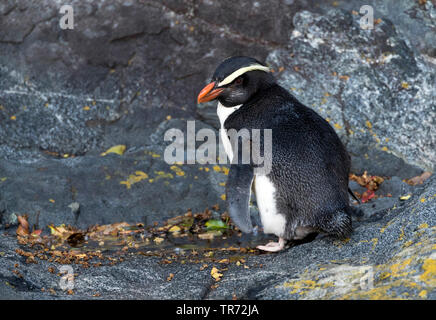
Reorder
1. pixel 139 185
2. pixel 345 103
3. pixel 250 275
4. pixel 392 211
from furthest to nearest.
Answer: pixel 345 103
pixel 139 185
pixel 392 211
pixel 250 275

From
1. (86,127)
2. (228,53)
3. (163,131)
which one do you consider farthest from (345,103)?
(86,127)

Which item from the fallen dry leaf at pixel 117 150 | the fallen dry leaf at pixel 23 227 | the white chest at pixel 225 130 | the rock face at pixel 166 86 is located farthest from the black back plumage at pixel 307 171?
the fallen dry leaf at pixel 117 150

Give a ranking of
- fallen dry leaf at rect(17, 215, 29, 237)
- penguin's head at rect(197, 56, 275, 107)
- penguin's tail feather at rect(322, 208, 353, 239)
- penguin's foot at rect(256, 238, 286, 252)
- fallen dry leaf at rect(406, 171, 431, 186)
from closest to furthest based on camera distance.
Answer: penguin's tail feather at rect(322, 208, 353, 239) → penguin's foot at rect(256, 238, 286, 252) → penguin's head at rect(197, 56, 275, 107) → fallen dry leaf at rect(17, 215, 29, 237) → fallen dry leaf at rect(406, 171, 431, 186)

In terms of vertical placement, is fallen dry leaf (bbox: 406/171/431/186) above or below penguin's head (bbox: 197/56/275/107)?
below

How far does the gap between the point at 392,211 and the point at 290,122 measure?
89 centimetres

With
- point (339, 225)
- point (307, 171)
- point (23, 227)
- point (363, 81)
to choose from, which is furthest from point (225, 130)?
point (363, 81)

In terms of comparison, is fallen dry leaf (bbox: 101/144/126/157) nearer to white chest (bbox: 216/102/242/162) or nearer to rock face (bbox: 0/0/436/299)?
rock face (bbox: 0/0/436/299)

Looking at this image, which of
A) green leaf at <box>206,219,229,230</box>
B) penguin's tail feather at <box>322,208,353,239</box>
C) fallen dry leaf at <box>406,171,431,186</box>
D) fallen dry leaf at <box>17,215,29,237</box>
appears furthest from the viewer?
fallen dry leaf at <box>406,171,431,186</box>

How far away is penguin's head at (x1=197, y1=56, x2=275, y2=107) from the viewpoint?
11.9 feet

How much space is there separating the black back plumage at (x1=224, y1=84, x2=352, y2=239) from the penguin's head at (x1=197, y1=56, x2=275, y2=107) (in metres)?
0.25

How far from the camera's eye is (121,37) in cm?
563

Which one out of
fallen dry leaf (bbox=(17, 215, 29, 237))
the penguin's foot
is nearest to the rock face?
fallen dry leaf (bbox=(17, 215, 29, 237))

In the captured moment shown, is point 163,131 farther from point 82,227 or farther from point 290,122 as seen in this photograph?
point 290,122
